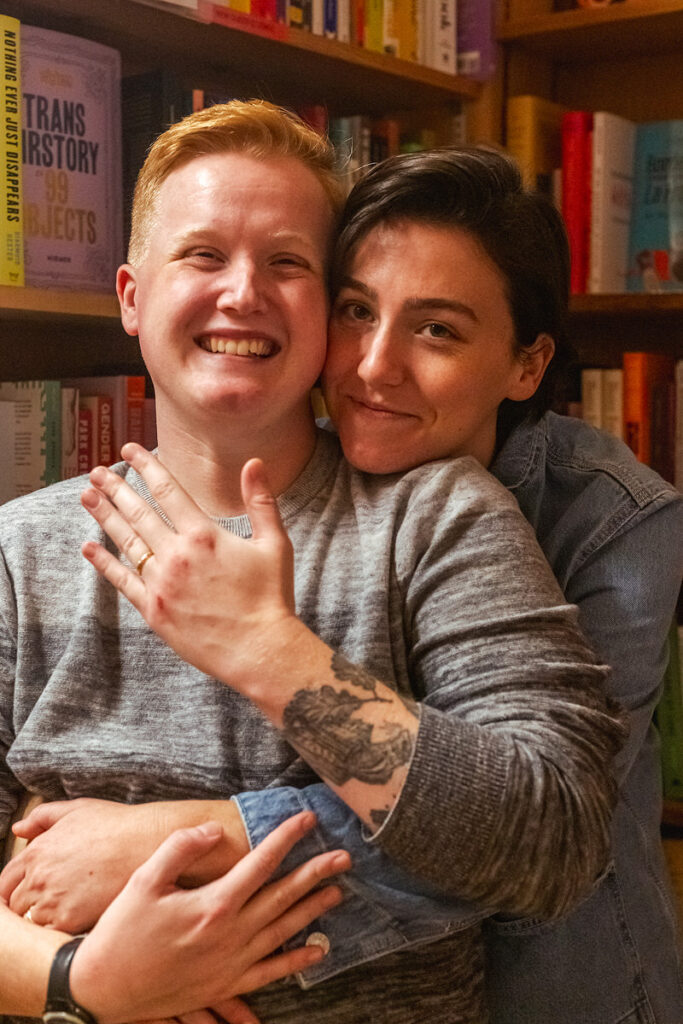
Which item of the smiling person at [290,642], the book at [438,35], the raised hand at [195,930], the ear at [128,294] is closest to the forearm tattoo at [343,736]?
the smiling person at [290,642]

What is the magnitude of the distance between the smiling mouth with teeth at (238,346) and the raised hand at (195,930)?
471 millimetres

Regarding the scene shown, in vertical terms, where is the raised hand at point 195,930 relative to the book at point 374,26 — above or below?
below

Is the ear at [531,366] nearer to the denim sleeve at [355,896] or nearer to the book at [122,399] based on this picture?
the denim sleeve at [355,896]

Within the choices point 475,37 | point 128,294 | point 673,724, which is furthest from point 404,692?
point 475,37

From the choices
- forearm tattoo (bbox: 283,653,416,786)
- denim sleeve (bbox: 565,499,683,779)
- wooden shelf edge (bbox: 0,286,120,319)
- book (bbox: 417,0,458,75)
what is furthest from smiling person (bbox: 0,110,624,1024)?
book (bbox: 417,0,458,75)

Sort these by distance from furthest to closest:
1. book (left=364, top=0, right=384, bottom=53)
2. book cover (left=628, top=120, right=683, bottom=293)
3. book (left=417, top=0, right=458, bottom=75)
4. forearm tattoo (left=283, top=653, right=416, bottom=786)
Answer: book cover (left=628, top=120, right=683, bottom=293), book (left=417, top=0, right=458, bottom=75), book (left=364, top=0, right=384, bottom=53), forearm tattoo (left=283, top=653, right=416, bottom=786)

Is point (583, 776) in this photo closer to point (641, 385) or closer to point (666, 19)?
point (641, 385)

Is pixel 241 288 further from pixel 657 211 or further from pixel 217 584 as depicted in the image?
pixel 657 211

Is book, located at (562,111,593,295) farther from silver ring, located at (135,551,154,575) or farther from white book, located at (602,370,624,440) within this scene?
silver ring, located at (135,551,154,575)

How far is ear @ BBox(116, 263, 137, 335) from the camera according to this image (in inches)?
50.9

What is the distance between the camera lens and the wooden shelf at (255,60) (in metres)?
1.81

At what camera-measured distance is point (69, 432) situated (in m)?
1.84

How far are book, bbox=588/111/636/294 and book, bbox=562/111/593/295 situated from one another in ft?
0.04

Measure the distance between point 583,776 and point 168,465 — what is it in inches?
22.4
